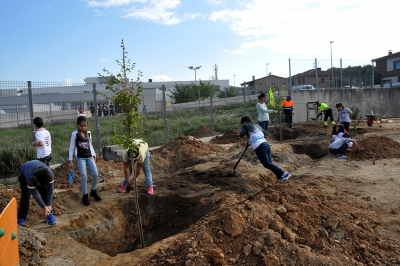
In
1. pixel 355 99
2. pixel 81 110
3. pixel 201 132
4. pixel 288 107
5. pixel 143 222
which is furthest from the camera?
pixel 355 99

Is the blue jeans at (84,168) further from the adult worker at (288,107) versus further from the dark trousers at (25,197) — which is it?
the adult worker at (288,107)

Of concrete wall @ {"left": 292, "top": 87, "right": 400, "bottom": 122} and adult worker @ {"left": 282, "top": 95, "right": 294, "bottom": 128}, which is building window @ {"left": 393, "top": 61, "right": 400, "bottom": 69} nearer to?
concrete wall @ {"left": 292, "top": 87, "right": 400, "bottom": 122}

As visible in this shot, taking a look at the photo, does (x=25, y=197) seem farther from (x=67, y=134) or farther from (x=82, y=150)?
(x=67, y=134)

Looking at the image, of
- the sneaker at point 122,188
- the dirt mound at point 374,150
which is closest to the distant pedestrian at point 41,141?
the sneaker at point 122,188

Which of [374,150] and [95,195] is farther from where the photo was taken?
[374,150]

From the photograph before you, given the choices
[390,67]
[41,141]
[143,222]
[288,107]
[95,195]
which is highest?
[390,67]

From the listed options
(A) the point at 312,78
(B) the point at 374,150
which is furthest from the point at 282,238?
(A) the point at 312,78

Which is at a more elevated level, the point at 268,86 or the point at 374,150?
the point at 268,86

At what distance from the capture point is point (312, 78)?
75.5 feet

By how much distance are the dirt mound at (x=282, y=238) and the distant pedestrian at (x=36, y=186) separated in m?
2.11

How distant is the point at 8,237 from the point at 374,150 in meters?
9.80

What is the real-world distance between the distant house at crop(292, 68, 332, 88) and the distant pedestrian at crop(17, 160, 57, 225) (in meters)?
19.0

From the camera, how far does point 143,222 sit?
662cm

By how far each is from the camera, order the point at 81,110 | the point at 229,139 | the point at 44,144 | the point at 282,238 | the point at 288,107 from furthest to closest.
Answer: the point at 288,107 → the point at 229,139 → the point at 81,110 → the point at 44,144 → the point at 282,238
